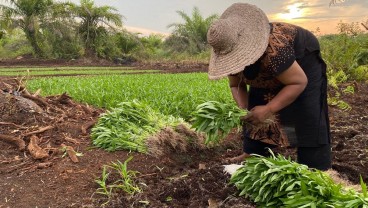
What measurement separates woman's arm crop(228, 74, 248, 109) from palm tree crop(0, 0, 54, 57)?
2709cm

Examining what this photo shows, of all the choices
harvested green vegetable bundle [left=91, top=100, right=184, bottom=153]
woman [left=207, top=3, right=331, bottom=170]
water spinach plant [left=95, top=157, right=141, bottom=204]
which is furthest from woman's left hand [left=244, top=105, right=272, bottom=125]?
harvested green vegetable bundle [left=91, top=100, right=184, bottom=153]

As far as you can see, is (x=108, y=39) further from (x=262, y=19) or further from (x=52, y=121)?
(x=262, y=19)

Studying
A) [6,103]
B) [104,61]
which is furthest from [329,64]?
[104,61]

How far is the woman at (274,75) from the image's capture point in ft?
10.3

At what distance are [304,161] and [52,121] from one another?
3.02 m

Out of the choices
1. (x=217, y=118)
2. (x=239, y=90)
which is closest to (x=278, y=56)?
(x=217, y=118)

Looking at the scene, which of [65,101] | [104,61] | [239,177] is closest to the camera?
[239,177]

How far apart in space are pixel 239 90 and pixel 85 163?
157 cm

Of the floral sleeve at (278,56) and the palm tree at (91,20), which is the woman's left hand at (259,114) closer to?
the floral sleeve at (278,56)

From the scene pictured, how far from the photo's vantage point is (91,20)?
101ft

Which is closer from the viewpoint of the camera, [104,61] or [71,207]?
[71,207]

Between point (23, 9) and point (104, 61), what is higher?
point (23, 9)

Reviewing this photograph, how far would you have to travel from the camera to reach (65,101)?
→ 6473mm

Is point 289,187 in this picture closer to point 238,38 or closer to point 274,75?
point 274,75
